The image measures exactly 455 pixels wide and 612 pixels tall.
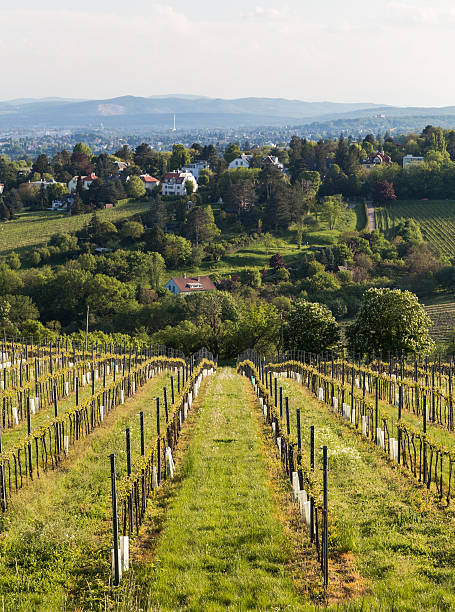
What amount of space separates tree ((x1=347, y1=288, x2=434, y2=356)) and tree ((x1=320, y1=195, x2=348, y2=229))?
68.5m

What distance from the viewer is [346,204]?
115 metres

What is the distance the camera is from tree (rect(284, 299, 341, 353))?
41.3 m

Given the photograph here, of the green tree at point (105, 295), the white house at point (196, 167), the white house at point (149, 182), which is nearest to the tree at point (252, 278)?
the green tree at point (105, 295)

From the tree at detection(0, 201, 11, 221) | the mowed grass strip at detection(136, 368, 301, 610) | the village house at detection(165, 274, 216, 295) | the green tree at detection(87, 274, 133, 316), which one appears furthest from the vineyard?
the tree at detection(0, 201, 11, 221)

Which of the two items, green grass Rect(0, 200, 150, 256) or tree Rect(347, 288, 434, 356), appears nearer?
tree Rect(347, 288, 434, 356)

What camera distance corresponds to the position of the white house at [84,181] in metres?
128

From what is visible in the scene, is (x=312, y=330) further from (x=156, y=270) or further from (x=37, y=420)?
(x=156, y=270)

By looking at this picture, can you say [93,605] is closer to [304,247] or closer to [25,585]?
[25,585]

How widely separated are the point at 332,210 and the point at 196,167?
1865 inches

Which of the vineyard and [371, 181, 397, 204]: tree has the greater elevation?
[371, 181, 397, 204]: tree

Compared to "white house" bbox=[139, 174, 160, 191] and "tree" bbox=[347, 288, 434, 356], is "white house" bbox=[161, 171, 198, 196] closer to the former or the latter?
"white house" bbox=[139, 174, 160, 191]

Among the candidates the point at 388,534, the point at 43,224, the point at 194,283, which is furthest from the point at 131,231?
the point at 388,534

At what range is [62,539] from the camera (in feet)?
31.8

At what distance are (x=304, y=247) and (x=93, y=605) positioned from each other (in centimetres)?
9015
